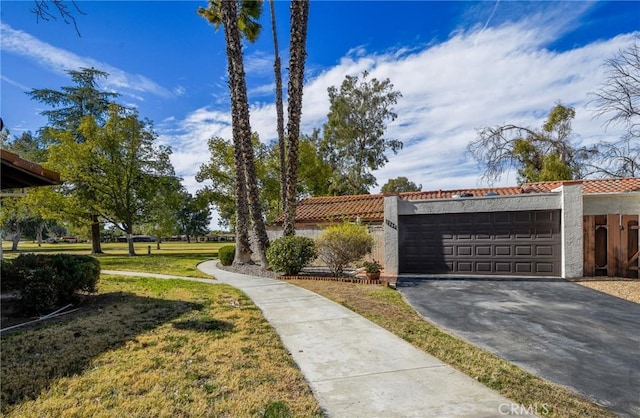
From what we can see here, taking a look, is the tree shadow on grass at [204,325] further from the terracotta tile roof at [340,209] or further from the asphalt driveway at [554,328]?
the terracotta tile roof at [340,209]

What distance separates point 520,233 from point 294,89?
33.1 feet

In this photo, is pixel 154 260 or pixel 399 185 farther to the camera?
pixel 399 185

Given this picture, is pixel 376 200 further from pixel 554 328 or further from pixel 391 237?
pixel 554 328

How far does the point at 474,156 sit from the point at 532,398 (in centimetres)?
1931

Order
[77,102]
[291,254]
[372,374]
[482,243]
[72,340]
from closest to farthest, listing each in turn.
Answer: [372,374] → [72,340] → [291,254] → [482,243] → [77,102]

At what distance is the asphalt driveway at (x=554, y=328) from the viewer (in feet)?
14.5

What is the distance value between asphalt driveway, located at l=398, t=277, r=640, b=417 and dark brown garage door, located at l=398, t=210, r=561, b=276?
5.05 feet

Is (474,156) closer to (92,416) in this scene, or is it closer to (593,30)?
(593,30)

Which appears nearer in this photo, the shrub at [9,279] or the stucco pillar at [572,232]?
the shrub at [9,279]

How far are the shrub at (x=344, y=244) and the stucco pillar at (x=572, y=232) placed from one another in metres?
6.64

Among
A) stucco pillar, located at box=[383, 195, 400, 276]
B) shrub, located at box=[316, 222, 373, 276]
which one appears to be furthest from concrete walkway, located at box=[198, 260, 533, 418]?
stucco pillar, located at box=[383, 195, 400, 276]

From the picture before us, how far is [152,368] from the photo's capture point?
4.55 m

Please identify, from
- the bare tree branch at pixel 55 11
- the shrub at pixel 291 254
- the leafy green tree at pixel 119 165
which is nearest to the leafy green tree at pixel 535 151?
the shrub at pixel 291 254

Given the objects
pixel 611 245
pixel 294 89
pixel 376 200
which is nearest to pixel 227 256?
pixel 376 200
